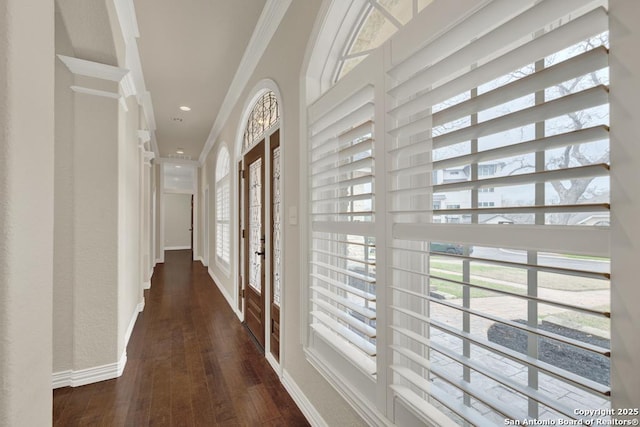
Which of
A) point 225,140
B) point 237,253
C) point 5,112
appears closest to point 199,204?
point 225,140

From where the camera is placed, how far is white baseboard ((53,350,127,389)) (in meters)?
2.21

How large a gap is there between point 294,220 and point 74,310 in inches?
72.7

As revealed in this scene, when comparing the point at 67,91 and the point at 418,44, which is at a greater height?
the point at 67,91

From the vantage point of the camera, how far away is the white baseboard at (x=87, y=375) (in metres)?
2.21

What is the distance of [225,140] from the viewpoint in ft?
15.7

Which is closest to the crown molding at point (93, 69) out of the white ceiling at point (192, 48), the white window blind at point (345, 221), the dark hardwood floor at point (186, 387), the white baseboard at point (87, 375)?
the white ceiling at point (192, 48)

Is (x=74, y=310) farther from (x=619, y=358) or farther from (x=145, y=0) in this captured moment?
(x=619, y=358)

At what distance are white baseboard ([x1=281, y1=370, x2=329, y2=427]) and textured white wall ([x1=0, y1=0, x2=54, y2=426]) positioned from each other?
4.56 feet

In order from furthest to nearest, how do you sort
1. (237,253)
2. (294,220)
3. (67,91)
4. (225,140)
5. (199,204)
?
(199,204) < (225,140) < (237,253) < (67,91) < (294,220)

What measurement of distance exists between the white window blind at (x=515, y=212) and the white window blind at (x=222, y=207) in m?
4.09

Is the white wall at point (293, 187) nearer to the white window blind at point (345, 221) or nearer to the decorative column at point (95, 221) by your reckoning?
the white window blind at point (345, 221)

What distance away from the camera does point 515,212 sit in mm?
755

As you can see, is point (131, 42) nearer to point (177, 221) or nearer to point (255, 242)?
point (255, 242)

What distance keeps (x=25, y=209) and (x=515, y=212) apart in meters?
1.19
